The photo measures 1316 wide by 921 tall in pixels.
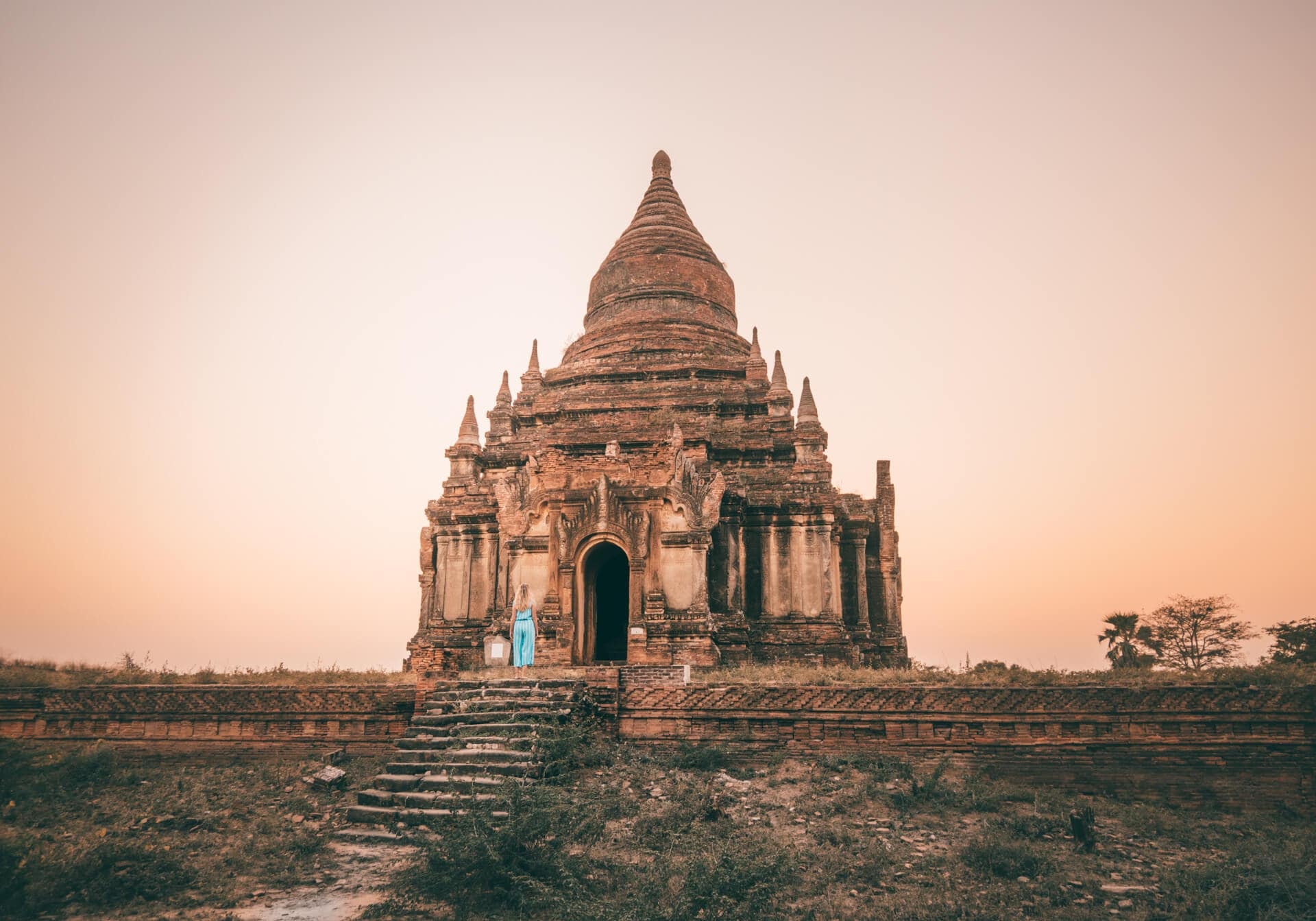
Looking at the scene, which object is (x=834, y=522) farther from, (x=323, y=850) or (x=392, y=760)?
(x=323, y=850)

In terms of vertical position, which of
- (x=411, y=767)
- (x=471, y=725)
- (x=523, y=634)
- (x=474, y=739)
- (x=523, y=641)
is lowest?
(x=411, y=767)

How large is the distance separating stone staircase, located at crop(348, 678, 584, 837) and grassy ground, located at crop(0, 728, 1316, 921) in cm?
40

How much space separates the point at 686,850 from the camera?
8.95m

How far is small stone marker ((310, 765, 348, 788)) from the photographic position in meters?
11.6

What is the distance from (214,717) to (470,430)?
10.4 meters

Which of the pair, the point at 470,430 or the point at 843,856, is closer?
the point at 843,856

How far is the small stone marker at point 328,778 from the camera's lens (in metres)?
11.6

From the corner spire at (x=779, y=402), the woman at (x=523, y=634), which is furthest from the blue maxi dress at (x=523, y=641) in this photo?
the corner spire at (x=779, y=402)

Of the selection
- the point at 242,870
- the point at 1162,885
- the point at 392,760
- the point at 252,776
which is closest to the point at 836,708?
the point at 1162,885

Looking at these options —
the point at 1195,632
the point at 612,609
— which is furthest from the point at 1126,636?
the point at 612,609

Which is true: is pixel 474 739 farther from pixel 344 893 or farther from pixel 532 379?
pixel 532 379

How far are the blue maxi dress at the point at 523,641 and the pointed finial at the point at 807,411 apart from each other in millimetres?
8536

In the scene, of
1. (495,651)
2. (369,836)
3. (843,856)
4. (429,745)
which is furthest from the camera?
(495,651)

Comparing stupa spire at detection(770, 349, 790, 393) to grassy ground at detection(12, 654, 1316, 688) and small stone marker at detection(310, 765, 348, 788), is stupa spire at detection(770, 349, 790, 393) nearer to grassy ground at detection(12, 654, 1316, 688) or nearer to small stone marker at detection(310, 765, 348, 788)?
grassy ground at detection(12, 654, 1316, 688)
